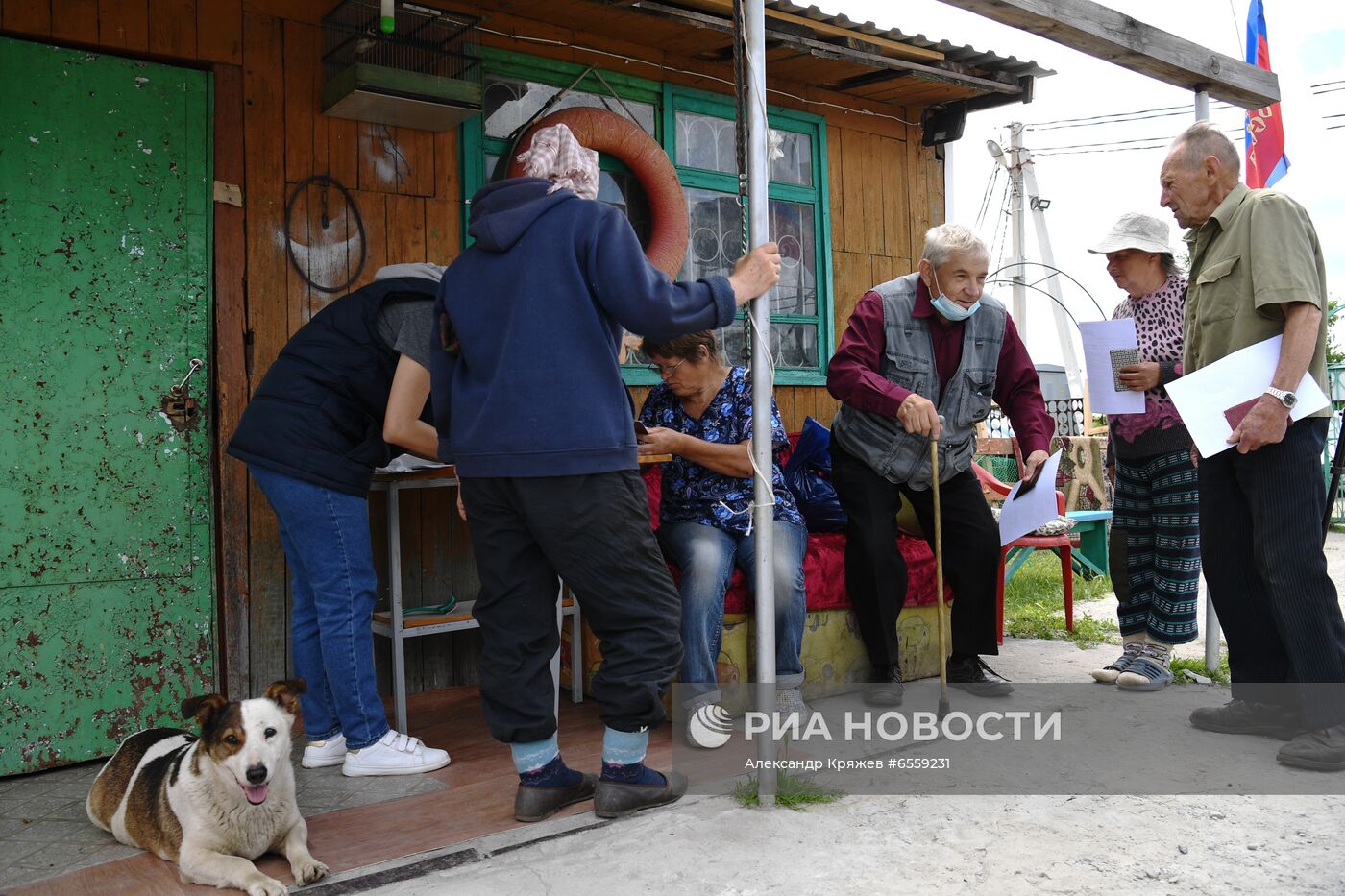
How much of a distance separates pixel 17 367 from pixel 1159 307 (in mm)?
4186

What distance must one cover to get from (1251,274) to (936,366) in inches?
44.6

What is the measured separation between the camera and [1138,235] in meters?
4.25

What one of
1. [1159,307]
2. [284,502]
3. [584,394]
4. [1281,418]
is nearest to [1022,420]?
[1159,307]

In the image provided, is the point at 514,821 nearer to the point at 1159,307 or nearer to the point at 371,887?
the point at 371,887

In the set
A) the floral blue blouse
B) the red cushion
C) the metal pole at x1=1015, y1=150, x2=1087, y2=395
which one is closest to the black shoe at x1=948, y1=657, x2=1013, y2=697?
the red cushion

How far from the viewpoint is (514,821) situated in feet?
9.56

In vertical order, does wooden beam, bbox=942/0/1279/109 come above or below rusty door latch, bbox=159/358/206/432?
above

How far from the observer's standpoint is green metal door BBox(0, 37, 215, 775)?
3555 millimetres

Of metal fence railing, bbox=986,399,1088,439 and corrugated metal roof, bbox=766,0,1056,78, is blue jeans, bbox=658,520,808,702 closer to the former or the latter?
corrugated metal roof, bbox=766,0,1056,78

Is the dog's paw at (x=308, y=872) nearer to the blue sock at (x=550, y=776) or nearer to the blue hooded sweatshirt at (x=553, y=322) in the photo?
the blue sock at (x=550, y=776)

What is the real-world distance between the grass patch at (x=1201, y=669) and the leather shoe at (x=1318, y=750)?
1.18 meters

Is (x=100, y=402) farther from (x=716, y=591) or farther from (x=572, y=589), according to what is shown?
(x=716, y=591)

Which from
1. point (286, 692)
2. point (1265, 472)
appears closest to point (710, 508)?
point (286, 692)

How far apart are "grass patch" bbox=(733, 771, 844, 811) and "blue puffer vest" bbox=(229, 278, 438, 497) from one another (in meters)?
1.47
